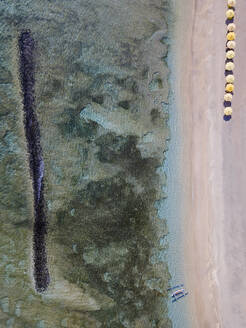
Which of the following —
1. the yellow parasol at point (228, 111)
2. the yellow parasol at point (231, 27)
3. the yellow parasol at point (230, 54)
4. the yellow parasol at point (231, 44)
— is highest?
the yellow parasol at point (231, 27)

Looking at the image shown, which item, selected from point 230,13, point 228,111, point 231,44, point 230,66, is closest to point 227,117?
point 228,111

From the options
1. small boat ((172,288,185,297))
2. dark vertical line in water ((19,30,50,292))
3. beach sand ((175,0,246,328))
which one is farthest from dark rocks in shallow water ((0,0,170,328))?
beach sand ((175,0,246,328))

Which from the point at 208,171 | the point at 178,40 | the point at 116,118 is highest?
the point at 178,40

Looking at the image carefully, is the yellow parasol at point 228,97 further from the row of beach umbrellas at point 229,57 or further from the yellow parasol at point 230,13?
the yellow parasol at point 230,13

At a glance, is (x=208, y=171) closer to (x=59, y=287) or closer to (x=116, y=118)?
(x=116, y=118)

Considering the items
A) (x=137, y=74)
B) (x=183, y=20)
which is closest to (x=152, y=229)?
(x=137, y=74)

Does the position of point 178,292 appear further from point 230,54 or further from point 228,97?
point 230,54

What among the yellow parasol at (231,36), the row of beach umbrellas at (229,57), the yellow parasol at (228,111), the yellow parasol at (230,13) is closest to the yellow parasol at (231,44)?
the row of beach umbrellas at (229,57)
